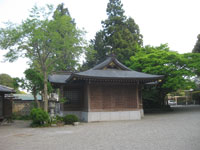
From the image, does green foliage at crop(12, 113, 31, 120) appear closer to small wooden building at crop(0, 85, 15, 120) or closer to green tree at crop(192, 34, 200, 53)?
small wooden building at crop(0, 85, 15, 120)

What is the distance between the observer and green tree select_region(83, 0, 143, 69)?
32.8 metres

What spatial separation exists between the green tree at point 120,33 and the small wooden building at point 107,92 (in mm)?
13536

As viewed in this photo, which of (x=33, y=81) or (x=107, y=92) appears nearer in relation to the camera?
(x=107, y=92)

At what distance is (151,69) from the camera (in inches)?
941

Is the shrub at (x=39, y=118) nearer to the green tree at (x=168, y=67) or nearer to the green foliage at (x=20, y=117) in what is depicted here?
the green foliage at (x=20, y=117)

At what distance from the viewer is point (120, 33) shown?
34281 mm

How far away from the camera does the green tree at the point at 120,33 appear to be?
32.8 m

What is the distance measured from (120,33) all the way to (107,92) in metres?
18.8

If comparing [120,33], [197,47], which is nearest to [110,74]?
[120,33]

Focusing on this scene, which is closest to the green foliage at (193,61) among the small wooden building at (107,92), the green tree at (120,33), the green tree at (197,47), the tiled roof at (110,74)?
the tiled roof at (110,74)

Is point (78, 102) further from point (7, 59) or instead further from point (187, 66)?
point (187, 66)

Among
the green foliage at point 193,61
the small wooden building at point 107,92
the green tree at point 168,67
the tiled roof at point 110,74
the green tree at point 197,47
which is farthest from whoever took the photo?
the green tree at point 197,47

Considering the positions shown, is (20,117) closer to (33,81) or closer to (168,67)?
(33,81)

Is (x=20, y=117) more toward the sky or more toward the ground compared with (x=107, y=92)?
more toward the ground
